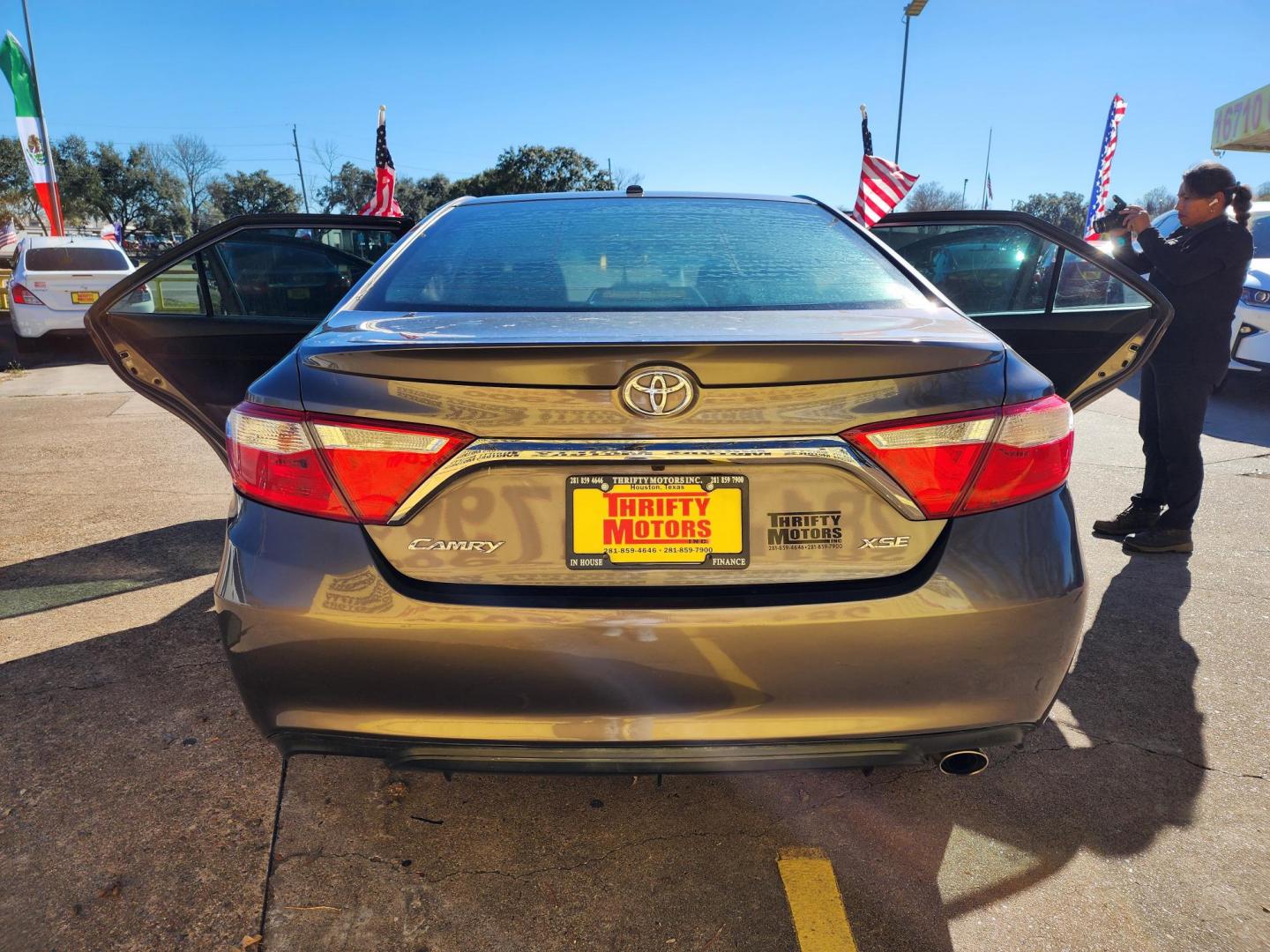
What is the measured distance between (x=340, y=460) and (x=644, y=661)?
678 millimetres

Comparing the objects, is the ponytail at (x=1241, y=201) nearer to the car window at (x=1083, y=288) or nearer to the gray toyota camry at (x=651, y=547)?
the car window at (x=1083, y=288)

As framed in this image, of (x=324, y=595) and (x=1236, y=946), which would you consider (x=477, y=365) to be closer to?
(x=324, y=595)

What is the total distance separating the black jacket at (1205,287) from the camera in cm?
416

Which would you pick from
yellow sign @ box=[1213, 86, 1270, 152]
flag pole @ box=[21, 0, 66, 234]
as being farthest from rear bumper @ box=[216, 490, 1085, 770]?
yellow sign @ box=[1213, 86, 1270, 152]

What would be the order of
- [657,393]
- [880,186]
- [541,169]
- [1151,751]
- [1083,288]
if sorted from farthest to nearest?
[541,169]
[880,186]
[1083,288]
[1151,751]
[657,393]

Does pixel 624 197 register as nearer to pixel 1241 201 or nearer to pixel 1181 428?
pixel 1181 428

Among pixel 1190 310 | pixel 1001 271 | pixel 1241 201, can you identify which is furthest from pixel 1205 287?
pixel 1001 271

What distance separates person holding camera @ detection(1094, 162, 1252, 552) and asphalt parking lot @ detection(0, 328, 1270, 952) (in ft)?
3.60

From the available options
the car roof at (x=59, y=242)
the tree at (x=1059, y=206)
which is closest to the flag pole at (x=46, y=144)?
the car roof at (x=59, y=242)

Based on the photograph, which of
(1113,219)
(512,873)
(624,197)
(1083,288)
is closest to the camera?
(512,873)

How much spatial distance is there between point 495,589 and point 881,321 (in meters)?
0.97

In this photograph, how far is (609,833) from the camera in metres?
2.27

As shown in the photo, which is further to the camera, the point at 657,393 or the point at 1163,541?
the point at 1163,541

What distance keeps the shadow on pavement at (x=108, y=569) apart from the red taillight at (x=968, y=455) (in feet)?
11.3
